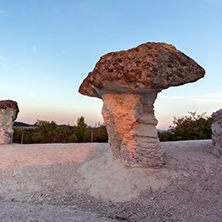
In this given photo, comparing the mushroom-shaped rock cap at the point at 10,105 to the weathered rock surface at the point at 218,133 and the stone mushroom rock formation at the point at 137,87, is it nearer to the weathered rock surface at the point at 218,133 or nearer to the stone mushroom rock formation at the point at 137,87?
the stone mushroom rock formation at the point at 137,87

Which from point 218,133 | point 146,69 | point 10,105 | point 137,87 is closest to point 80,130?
point 10,105

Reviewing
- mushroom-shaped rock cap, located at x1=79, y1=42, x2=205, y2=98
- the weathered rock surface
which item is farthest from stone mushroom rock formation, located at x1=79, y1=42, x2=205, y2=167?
the weathered rock surface

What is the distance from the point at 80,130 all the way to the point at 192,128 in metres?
11.2

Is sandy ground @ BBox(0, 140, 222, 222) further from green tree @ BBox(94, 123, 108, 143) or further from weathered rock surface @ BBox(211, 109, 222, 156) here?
green tree @ BBox(94, 123, 108, 143)

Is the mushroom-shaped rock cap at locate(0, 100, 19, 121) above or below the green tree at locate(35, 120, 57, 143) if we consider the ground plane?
above

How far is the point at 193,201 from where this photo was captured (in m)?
4.39

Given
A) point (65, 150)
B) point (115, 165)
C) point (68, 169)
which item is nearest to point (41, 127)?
point (65, 150)

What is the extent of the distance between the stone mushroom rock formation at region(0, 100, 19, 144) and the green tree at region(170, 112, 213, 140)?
14250mm

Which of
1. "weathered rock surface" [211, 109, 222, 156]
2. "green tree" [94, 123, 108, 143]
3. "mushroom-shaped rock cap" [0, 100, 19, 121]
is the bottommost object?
"green tree" [94, 123, 108, 143]

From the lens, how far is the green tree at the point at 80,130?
19.6m

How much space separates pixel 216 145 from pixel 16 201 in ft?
23.5

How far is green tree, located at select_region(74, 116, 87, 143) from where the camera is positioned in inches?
772

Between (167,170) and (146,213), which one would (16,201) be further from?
(167,170)

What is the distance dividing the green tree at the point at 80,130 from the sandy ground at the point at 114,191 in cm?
1204
